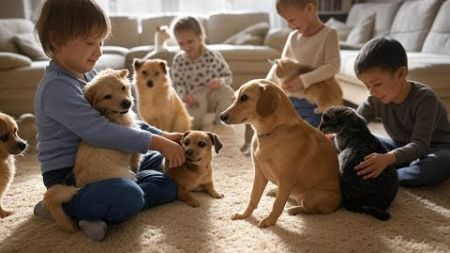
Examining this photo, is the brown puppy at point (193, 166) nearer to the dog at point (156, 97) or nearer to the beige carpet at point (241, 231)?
the beige carpet at point (241, 231)

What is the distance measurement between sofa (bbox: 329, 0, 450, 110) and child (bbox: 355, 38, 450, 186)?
1.00 meters

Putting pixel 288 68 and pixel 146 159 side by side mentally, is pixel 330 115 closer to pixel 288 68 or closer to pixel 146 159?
pixel 288 68

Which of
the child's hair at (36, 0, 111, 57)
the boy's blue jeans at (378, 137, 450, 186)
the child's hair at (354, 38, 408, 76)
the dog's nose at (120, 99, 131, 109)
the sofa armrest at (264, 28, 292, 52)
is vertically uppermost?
the child's hair at (36, 0, 111, 57)

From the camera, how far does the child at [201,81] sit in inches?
154

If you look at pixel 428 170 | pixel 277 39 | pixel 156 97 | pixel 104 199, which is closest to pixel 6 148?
pixel 104 199

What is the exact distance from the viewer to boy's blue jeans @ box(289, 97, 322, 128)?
2.84 metres

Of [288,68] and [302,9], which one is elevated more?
[302,9]

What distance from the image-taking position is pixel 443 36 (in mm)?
4289

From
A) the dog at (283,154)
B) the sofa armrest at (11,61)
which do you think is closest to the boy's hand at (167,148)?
the dog at (283,154)

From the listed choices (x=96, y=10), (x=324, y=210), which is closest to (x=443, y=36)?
(x=324, y=210)

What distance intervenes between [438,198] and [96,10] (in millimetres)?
1887

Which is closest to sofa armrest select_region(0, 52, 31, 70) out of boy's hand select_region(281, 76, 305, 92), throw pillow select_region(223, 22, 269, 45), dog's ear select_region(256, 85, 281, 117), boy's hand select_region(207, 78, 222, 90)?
boy's hand select_region(207, 78, 222, 90)

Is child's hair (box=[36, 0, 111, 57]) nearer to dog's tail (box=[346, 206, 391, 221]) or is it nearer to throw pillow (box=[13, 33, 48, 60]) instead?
dog's tail (box=[346, 206, 391, 221])

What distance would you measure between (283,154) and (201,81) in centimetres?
227
